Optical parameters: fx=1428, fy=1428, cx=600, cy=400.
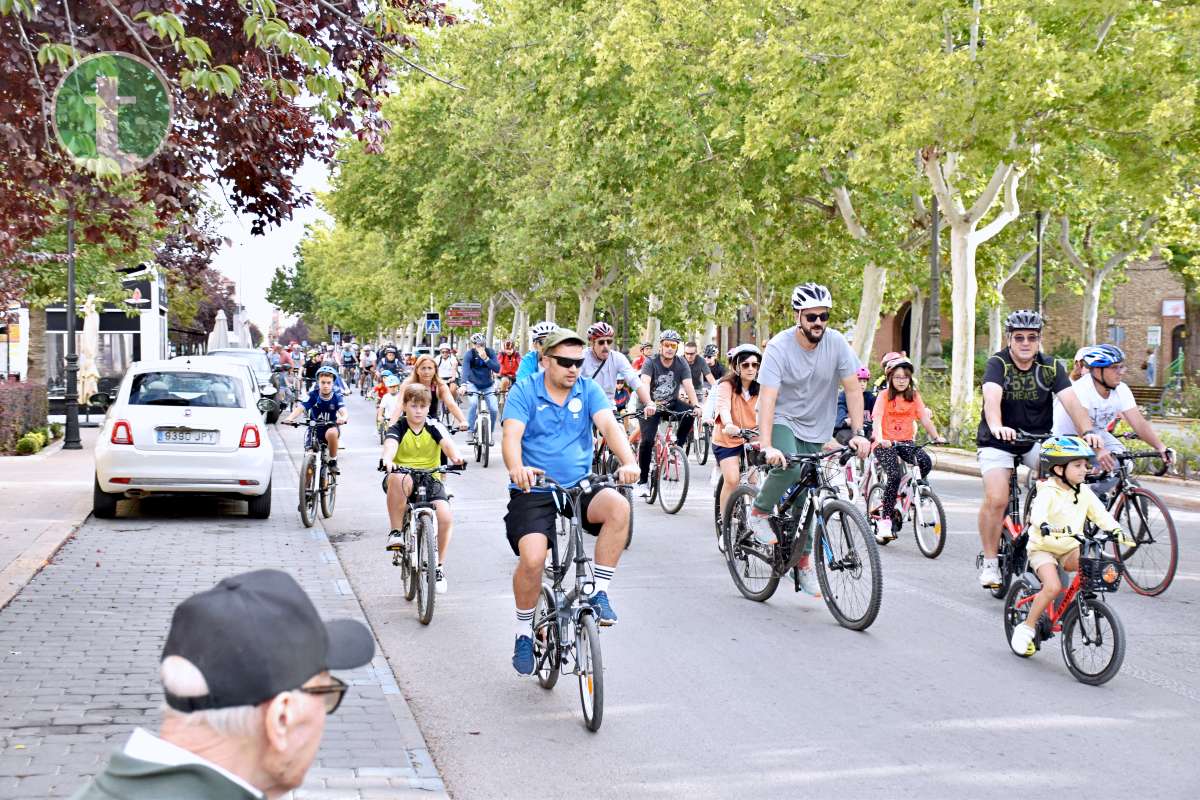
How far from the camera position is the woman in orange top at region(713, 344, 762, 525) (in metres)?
11.5

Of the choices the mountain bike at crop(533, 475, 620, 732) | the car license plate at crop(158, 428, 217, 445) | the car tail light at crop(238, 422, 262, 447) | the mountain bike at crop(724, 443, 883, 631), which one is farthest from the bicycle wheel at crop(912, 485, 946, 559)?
the car license plate at crop(158, 428, 217, 445)

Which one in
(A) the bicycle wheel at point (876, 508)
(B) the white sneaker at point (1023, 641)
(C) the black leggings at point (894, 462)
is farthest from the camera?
(A) the bicycle wheel at point (876, 508)

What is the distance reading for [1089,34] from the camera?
67.6ft

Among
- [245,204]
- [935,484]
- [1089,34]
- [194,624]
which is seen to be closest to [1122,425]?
[935,484]

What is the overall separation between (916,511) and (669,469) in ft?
12.2

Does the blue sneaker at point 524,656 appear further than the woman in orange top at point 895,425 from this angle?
No

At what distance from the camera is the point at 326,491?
46.2 ft

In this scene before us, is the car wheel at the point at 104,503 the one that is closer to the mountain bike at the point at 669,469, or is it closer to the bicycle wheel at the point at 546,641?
the mountain bike at the point at 669,469

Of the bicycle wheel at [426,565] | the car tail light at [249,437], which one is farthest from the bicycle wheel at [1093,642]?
the car tail light at [249,437]

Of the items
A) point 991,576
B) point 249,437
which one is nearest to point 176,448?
point 249,437

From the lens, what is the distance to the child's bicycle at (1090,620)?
6.83 metres

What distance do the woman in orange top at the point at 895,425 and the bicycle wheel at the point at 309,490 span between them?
532 centimetres

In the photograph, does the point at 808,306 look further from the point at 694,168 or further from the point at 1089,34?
the point at 694,168

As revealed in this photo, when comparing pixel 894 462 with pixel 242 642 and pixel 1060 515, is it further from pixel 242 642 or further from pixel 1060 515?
pixel 242 642
